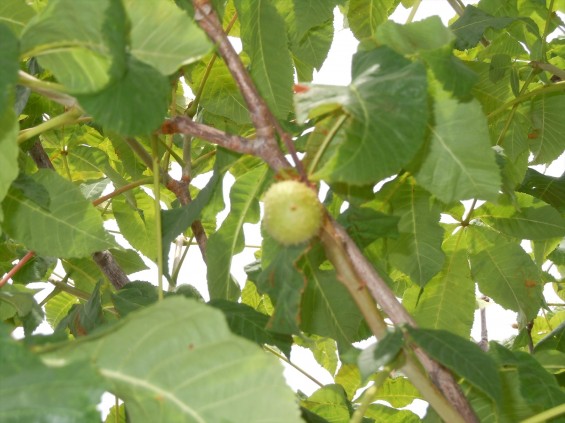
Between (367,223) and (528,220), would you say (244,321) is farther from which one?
(528,220)

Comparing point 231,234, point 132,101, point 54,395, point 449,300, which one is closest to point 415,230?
point 449,300

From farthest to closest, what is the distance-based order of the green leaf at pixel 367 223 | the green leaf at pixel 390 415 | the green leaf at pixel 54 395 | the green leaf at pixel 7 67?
the green leaf at pixel 390 415, the green leaf at pixel 367 223, the green leaf at pixel 7 67, the green leaf at pixel 54 395

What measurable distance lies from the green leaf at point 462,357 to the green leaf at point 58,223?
359 millimetres

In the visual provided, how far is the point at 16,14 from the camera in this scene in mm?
770

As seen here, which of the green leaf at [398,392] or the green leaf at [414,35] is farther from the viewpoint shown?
the green leaf at [398,392]

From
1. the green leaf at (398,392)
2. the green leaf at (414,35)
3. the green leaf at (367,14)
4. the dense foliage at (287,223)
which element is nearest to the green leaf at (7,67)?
the dense foliage at (287,223)

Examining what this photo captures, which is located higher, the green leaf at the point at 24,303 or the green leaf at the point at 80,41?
the green leaf at the point at 80,41

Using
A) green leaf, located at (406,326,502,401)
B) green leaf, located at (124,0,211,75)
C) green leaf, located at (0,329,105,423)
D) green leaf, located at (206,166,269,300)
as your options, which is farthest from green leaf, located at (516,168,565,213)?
green leaf, located at (0,329,105,423)

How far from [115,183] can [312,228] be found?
2.12 ft

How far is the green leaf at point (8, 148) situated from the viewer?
0.69m

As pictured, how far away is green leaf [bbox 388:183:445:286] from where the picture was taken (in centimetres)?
98

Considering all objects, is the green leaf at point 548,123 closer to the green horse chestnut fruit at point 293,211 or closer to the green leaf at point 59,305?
the green horse chestnut fruit at point 293,211

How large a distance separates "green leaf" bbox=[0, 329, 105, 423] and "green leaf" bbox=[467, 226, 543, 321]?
0.69 meters

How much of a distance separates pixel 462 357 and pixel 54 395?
35 cm
